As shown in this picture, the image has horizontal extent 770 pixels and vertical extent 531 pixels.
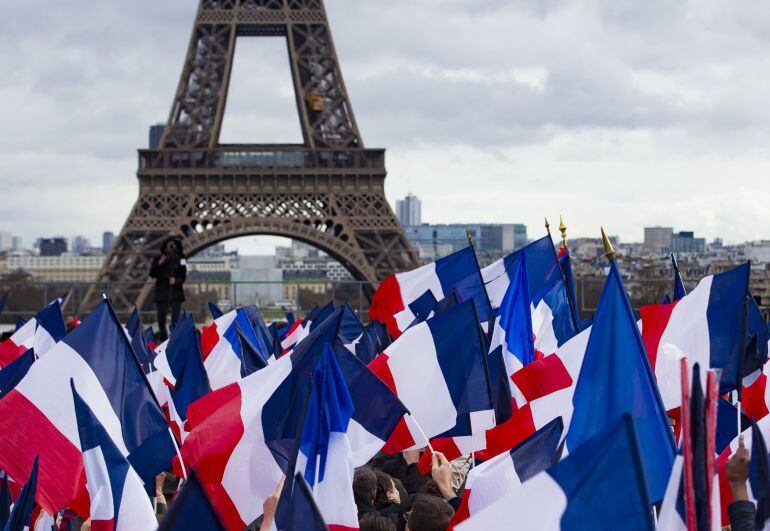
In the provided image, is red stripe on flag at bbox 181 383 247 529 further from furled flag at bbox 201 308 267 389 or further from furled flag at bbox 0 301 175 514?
furled flag at bbox 201 308 267 389

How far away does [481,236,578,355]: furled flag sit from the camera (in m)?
10.2

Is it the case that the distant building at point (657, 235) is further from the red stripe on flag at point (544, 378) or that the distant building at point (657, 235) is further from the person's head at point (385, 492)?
the person's head at point (385, 492)

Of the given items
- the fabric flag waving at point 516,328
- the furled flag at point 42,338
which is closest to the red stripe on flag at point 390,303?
the fabric flag waving at point 516,328

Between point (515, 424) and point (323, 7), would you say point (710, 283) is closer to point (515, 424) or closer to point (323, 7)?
point (515, 424)

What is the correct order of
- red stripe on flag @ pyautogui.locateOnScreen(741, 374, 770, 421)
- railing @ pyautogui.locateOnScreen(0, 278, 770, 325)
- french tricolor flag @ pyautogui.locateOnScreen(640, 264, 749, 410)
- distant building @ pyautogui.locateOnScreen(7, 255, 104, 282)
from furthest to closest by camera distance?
1. distant building @ pyautogui.locateOnScreen(7, 255, 104, 282)
2. railing @ pyautogui.locateOnScreen(0, 278, 770, 325)
3. red stripe on flag @ pyautogui.locateOnScreen(741, 374, 770, 421)
4. french tricolor flag @ pyautogui.locateOnScreen(640, 264, 749, 410)

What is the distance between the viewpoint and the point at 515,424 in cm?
668

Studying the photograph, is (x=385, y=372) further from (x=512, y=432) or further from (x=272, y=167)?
(x=272, y=167)

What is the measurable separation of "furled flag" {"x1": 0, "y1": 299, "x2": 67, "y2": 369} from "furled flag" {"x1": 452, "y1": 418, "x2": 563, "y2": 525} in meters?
6.32

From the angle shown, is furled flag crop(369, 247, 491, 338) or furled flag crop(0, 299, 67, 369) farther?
furled flag crop(369, 247, 491, 338)

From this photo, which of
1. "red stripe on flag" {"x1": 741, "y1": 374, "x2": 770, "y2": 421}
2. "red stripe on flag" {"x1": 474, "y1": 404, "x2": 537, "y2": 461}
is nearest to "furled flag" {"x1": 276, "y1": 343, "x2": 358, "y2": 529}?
"red stripe on flag" {"x1": 474, "y1": 404, "x2": 537, "y2": 461}

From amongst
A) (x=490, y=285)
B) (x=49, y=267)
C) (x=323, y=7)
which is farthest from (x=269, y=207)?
(x=49, y=267)

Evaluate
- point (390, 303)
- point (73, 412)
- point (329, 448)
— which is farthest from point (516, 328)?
point (73, 412)

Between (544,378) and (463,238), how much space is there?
514ft

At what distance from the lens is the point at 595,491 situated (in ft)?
12.1
